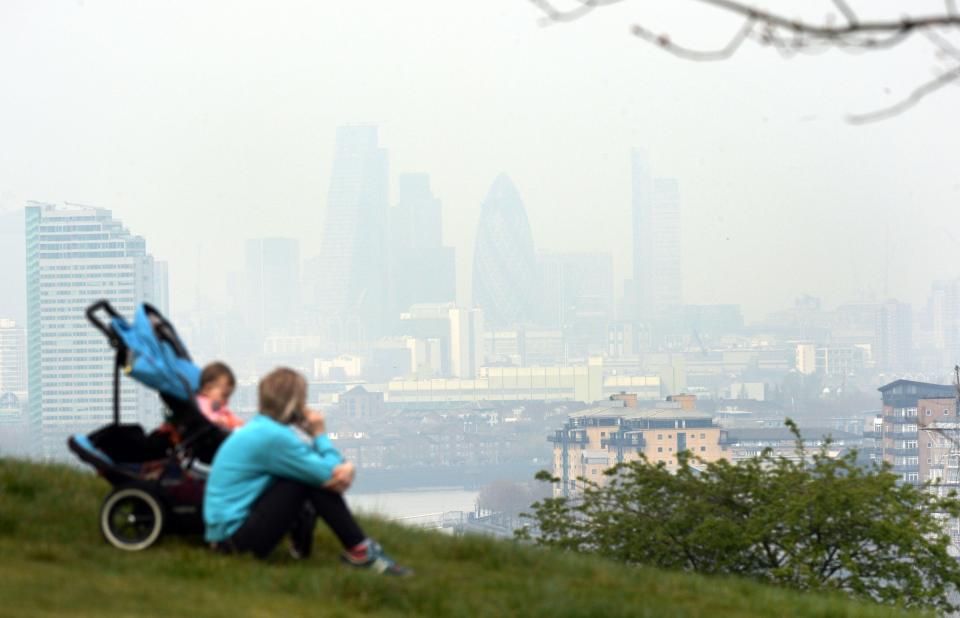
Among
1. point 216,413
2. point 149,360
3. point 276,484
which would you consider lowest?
point 276,484

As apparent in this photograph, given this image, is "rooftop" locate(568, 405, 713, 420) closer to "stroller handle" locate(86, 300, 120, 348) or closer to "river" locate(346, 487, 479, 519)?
"river" locate(346, 487, 479, 519)

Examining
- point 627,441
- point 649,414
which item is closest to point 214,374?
point 627,441

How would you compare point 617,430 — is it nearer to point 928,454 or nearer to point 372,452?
point 928,454

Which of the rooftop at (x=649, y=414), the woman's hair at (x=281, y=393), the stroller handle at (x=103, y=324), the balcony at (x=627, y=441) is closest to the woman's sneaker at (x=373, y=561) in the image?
the woman's hair at (x=281, y=393)

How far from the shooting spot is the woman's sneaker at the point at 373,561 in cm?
695

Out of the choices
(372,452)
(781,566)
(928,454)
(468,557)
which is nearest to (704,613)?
(468,557)

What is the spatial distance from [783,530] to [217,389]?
10.8 meters

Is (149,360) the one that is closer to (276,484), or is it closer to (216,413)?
(216,413)

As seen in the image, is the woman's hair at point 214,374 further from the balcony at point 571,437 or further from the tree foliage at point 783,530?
the balcony at point 571,437

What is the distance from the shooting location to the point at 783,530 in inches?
655

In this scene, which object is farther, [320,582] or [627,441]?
[627,441]

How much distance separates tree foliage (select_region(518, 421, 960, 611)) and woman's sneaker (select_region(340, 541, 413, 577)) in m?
8.82

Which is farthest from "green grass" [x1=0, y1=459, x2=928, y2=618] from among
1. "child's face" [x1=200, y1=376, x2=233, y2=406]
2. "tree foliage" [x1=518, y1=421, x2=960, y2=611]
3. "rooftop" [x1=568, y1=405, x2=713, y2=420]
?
"rooftop" [x1=568, y1=405, x2=713, y2=420]

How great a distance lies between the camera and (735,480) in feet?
59.5
